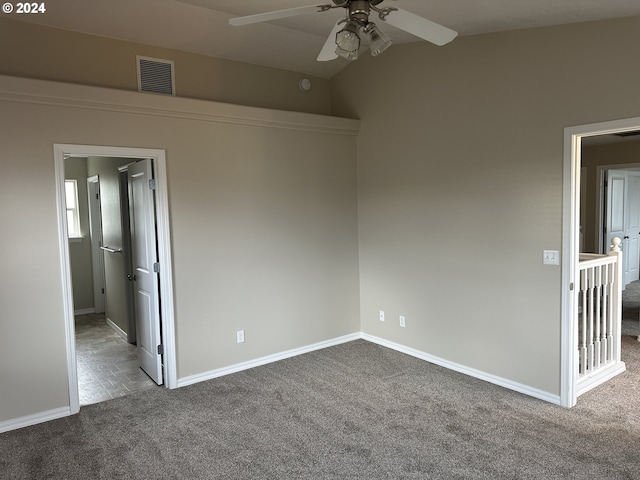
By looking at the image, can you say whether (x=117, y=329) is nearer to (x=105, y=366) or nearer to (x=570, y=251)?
(x=105, y=366)

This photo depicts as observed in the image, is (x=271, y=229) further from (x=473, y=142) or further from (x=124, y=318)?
(x=124, y=318)

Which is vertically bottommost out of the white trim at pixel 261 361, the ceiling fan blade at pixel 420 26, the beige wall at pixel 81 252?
the white trim at pixel 261 361

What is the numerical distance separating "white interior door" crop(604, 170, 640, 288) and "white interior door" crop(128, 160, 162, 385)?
704 centimetres

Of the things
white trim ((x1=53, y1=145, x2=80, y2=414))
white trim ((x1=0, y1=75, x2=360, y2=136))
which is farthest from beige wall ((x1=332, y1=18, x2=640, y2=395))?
white trim ((x1=53, y1=145, x2=80, y2=414))

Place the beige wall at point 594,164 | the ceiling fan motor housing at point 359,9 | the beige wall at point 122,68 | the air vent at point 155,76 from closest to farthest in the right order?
1. the ceiling fan motor housing at point 359,9
2. the beige wall at point 122,68
3. the air vent at point 155,76
4. the beige wall at point 594,164

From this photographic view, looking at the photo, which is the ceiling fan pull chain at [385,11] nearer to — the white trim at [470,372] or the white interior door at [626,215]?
the white trim at [470,372]

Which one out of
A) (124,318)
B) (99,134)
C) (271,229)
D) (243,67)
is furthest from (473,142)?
(124,318)

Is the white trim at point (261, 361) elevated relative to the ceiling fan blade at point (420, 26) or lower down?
lower down

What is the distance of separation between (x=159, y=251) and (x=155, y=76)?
59.9 inches

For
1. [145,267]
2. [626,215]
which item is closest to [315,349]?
[145,267]

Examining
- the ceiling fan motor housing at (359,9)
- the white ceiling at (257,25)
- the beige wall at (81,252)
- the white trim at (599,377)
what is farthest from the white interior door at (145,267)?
the white trim at (599,377)

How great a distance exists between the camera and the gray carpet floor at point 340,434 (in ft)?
8.84

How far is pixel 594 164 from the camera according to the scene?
24.3ft

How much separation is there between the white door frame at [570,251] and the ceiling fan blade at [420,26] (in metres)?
1.59
